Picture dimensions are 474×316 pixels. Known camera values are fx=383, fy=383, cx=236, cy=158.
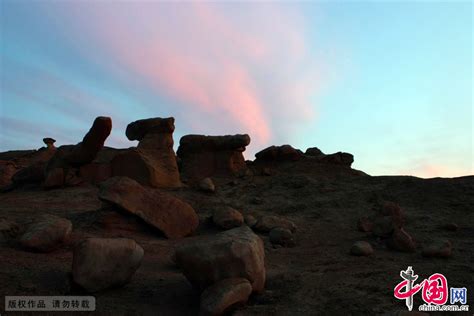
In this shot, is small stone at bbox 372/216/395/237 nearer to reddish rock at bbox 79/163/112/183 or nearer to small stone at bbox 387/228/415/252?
small stone at bbox 387/228/415/252

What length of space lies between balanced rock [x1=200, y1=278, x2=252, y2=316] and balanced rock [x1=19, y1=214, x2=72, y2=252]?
279cm

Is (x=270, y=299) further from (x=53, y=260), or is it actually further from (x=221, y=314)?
(x=53, y=260)

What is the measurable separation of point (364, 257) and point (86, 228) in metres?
4.87

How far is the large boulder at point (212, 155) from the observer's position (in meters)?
14.9

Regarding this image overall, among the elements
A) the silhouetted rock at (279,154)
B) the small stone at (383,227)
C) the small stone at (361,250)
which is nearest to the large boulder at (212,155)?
the silhouetted rock at (279,154)

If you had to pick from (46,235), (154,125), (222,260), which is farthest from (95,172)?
(222,260)

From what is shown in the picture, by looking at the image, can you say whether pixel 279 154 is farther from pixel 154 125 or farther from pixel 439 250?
pixel 439 250

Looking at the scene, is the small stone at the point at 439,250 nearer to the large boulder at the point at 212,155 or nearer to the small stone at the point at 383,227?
the small stone at the point at 383,227

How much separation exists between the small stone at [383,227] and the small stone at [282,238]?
5.31 ft

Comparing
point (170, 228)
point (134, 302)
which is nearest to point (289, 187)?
point (170, 228)

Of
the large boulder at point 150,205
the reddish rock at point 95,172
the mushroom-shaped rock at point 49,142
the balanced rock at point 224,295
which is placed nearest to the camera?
the balanced rock at point 224,295

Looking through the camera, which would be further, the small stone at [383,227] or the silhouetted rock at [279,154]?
the silhouetted rock at [279,154]

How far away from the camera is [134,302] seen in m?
4.04

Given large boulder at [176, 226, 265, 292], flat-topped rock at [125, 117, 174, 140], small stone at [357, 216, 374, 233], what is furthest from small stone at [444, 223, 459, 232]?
flat-topped rock at [125, 117, 174, 140]
